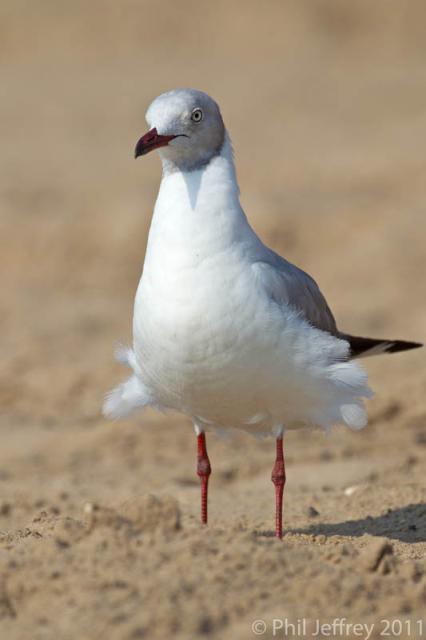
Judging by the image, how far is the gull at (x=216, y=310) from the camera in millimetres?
5621

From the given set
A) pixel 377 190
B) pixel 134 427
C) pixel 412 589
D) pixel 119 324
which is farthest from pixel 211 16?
pixel 412 589

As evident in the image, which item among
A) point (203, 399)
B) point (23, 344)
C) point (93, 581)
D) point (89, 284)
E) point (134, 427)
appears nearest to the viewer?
point (93, 581)

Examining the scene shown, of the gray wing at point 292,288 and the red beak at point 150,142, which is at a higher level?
the red beak at point 150,142

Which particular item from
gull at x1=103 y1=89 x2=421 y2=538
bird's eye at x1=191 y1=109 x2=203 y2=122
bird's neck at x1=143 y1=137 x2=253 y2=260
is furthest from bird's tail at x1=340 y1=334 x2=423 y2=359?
bird's eye at x1=191 y1=109 x2=203 y2=122

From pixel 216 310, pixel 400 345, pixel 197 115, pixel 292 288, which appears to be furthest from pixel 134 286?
pixel 216 310

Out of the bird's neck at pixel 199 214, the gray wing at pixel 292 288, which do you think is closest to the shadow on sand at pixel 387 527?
the gray wing at pixel 292 288

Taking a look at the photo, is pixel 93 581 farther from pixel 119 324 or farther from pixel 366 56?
pixel 366 56

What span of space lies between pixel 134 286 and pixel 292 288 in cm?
833

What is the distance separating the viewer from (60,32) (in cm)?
2634

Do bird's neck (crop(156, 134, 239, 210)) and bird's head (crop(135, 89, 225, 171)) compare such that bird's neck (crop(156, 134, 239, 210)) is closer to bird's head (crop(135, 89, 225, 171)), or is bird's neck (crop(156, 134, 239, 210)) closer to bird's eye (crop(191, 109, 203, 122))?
bird's head (crop(135, 89, 225, 171))

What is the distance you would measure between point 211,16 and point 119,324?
16005 millimetres

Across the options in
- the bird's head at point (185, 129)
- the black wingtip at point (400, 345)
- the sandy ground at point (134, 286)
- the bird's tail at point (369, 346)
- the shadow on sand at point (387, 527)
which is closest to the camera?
the sandy ground at point (134, 286)

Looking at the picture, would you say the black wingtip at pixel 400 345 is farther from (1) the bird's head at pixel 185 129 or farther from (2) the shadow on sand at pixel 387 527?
(1) the bird's head at pixel 185 129

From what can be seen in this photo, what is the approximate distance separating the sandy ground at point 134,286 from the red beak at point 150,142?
1.64 m
